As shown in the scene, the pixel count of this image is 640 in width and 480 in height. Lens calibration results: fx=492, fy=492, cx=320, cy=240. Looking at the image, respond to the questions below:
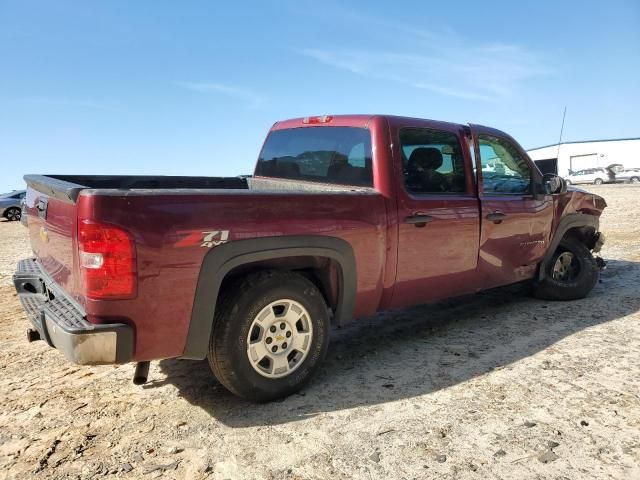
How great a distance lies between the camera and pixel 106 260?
247 centimetres

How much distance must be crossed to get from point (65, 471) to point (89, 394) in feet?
2.97

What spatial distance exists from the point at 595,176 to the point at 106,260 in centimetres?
4257

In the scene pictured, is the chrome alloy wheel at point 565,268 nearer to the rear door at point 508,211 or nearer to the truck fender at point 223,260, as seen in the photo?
the rear door at point 508,211

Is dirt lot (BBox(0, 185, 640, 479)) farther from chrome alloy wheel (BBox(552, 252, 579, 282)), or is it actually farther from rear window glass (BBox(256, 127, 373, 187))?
rear window glass (BBox(256, 127, 373, 187))

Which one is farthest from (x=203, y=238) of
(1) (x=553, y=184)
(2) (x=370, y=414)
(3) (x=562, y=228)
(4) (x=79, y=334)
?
(3) (x=562, y=228)

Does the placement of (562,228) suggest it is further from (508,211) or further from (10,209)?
(10,209)

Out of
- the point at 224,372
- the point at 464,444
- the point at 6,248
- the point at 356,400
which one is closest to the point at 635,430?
the point at 464,444

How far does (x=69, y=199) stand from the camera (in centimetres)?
263

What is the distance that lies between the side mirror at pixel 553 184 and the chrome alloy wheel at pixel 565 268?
871 millimetres

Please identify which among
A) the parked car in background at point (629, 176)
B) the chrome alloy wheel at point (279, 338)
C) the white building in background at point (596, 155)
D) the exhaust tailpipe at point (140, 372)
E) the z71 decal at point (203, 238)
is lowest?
the exhaust tailpipe at point (140, 372)

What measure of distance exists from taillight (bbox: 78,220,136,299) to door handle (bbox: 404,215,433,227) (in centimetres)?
199

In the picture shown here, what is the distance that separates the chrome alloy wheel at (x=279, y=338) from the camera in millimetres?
3066

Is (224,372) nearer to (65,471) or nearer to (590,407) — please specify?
(65,471)

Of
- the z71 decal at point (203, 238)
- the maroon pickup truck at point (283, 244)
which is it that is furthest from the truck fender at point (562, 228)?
the z71 decal at point (203, 238)
